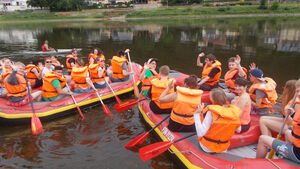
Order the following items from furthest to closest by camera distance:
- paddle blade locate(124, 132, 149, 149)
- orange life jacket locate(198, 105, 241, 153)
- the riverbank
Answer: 1. the riverbank
2. paddle blade locate(124, 132, 149, 149)
3. orange life jacket locate(198, 105, 241, 153)

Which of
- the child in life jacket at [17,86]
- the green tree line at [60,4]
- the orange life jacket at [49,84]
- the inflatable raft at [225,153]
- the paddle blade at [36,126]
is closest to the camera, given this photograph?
the inflatable raft at [225,153]

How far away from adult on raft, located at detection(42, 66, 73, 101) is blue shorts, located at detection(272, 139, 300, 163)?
5.32 m

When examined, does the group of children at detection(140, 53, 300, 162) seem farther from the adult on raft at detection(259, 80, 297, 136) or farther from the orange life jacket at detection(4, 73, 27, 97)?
the orange life jacket at detection(4, 73, 27, 97)

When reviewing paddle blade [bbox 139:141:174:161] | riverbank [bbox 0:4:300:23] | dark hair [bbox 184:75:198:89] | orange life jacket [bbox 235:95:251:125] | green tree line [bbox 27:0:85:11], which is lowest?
paddle blade [bbox 139:141:174:161]

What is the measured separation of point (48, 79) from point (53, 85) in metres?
0.22

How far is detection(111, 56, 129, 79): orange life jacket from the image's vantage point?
733 cm

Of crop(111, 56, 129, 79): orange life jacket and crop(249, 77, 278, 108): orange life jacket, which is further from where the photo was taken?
crop(111, 56, 129, 79): orange life jacket

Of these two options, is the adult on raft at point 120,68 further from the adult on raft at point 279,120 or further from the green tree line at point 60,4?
the green tree line at point 60,4

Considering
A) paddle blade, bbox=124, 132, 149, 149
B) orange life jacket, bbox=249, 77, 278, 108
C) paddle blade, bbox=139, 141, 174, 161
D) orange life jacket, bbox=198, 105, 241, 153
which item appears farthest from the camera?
paddle blade, bbox=124, 132, 149, 149

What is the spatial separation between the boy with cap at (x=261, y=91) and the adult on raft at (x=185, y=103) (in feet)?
4.81

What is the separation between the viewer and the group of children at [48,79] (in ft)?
18.2

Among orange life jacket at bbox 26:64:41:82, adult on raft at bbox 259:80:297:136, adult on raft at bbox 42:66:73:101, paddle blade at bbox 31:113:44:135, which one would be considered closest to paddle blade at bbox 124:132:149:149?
paddle blade at bbox 31:113:44:135

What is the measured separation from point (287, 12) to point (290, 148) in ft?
147

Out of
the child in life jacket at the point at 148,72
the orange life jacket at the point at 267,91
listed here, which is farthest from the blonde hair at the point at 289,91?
the child in life jacket at the point at 148,72
